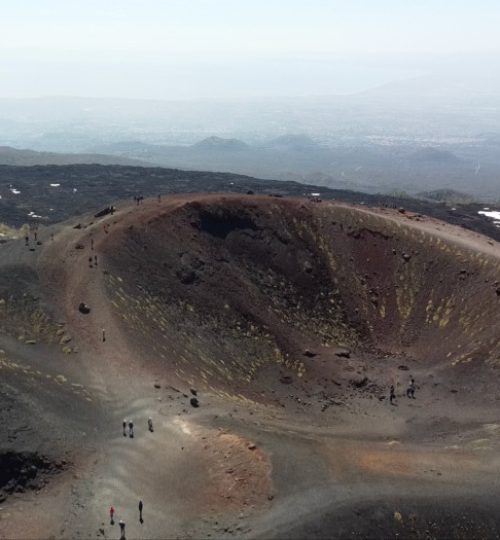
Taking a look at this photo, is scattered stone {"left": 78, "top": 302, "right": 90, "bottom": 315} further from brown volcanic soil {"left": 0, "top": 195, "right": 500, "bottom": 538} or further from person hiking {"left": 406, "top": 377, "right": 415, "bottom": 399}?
person hiking {"left": 406, "top": 377, "right": 415, "bottom": 399}

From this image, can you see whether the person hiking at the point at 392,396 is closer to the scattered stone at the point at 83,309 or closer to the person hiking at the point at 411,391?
the person hiking at the point at 411,391

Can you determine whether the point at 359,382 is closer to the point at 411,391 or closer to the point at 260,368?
the point at 411,391

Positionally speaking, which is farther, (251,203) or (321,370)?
(251,203)

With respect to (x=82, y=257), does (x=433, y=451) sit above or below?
below

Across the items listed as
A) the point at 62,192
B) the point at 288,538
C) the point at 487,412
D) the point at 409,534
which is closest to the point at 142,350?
the point at 288,538

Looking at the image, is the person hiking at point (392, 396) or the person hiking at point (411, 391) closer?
the person hiking at point (392, 396)

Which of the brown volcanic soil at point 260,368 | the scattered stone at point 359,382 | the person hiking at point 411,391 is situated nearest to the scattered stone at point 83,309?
the brown volcanic soil at point 260,368

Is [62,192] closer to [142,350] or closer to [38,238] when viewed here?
[38,238]

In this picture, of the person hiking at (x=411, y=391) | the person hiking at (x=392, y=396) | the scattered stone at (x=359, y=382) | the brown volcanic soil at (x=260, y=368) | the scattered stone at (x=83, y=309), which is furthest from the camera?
the scattered stone at (x=359, y=382)

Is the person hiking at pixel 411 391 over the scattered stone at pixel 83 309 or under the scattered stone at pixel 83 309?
under

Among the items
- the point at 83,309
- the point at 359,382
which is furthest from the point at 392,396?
the point at 83,309
